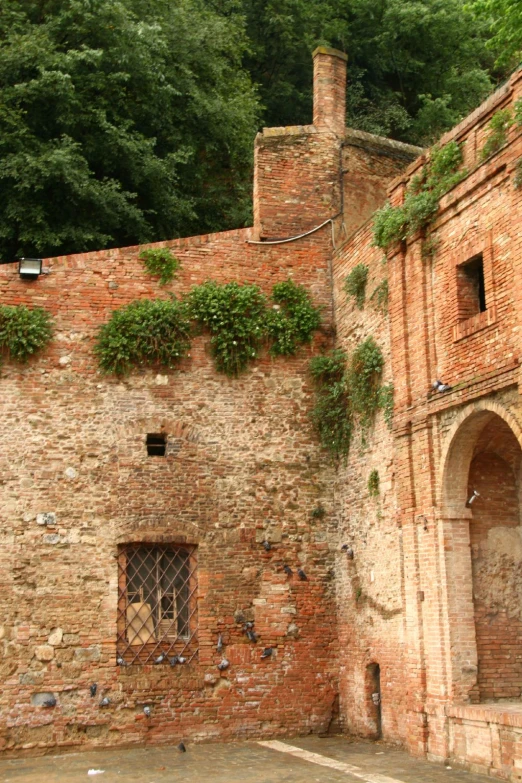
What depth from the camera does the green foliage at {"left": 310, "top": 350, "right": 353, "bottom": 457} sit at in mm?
13156

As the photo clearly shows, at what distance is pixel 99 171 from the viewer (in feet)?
58.2

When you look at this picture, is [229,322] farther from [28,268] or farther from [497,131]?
[497,131]

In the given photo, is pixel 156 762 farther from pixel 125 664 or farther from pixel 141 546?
pixel 141 546

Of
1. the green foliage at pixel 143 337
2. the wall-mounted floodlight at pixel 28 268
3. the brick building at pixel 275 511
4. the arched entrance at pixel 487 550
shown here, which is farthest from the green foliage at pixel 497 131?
the wall-mounted floodlight at pixel 28 268

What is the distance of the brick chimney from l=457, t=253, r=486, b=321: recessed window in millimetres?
5314

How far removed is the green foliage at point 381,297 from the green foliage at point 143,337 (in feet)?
9.07

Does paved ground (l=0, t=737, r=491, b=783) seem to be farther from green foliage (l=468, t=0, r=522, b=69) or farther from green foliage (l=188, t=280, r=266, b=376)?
green foliage (l=468, t=0, r=522, b=69)

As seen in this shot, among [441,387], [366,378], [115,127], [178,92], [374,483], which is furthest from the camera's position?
[178,92]

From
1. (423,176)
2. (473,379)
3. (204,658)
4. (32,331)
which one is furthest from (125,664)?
(423,176)

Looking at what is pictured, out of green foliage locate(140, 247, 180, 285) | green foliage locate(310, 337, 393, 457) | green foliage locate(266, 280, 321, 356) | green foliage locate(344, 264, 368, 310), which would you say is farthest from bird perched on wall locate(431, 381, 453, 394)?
green foliage locate(140, 247, 180, 285)

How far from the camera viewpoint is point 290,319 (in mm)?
13773

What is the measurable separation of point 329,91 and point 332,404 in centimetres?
561

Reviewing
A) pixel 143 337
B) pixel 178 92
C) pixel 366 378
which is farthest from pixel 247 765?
pixel 178 92

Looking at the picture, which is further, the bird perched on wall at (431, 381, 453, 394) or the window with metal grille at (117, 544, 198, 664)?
the window with metal grille at (117, 544, 198, 664)
